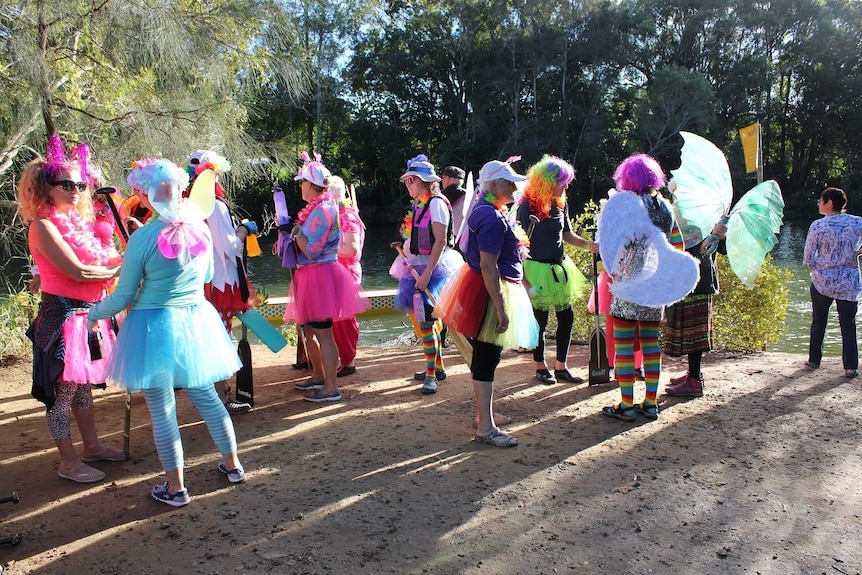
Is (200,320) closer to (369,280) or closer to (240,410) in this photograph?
(240,410)

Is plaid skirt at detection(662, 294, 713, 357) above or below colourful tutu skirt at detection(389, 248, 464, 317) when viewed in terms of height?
below

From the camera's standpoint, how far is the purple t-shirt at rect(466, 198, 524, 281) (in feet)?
11.7

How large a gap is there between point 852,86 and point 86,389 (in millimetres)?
39169

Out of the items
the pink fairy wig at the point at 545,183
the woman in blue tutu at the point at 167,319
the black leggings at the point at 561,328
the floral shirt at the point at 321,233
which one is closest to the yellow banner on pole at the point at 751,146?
the pink fairy wig at the point at 545,183

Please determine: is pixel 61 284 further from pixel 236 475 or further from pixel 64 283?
pixel 236 475

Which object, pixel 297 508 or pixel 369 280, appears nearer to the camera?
pixel 297 508

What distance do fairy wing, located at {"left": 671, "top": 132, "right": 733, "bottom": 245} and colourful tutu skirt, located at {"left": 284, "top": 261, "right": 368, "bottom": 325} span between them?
249 centimetres

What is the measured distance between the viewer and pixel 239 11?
7031 mm

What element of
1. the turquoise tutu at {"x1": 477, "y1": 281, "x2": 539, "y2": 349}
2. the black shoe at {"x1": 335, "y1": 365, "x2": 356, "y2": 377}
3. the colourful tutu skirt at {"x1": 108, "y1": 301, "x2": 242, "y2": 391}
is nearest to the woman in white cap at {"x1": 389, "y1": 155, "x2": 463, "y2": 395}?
the black shoe at {"x1": 335, "y1": 365, "x2": 356, "y2": 377}

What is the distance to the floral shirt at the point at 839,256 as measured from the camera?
17.5 feet

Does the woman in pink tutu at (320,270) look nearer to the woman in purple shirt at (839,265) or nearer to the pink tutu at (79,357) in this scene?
the pink tutu at (79,357)

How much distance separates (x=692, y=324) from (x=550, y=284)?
3.61ft

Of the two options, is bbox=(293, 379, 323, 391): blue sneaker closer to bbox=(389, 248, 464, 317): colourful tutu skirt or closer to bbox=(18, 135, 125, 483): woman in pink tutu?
bbox=(389, 248, 464, 317): colourful tutu skirt

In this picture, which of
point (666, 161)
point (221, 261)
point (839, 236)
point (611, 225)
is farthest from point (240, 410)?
point (666, 161)
